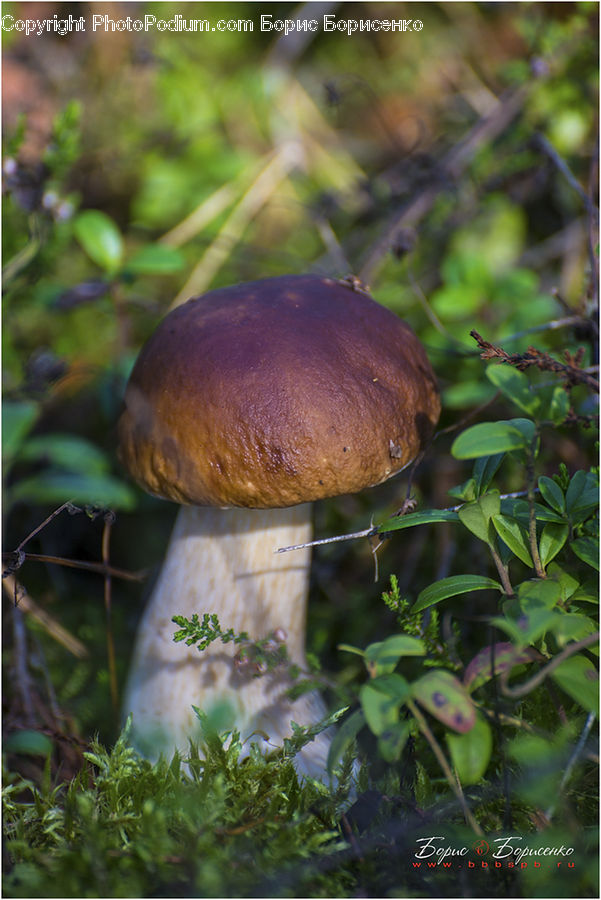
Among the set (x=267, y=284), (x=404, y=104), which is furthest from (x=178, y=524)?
(x=404, y=104)

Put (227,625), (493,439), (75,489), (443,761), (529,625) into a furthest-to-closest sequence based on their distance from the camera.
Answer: (227,625)
(75,489)
(493,439)
(443,761)
(529,625)

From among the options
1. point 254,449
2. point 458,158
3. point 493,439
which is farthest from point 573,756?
point 458,158

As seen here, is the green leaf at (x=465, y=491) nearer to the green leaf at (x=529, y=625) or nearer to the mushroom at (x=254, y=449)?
the mushroom at (x=254, y=449)

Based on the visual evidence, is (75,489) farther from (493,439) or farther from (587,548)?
(587,548)

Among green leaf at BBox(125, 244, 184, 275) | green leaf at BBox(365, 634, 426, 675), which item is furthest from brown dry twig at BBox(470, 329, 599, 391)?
green leaf at BBox(125, 244, 184, 275)

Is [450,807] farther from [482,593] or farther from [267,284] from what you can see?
[267,284]

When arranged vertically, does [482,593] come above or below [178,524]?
below

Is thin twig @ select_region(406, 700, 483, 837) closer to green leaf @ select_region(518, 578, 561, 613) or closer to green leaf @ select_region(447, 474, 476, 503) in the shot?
green leaf @ select_region(518, 578, 561, 613)
